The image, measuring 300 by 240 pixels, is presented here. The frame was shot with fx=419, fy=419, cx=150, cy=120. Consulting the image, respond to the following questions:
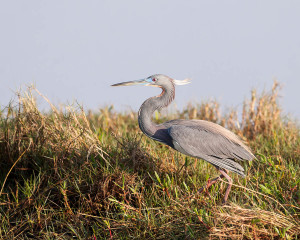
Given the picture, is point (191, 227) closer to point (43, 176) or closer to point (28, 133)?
point (43, 176)

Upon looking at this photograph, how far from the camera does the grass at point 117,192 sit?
3717mm

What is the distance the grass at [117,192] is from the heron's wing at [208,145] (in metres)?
0.34

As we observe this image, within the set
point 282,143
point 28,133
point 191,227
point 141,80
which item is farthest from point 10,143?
point 282,143

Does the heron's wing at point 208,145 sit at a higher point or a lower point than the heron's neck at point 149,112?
lower

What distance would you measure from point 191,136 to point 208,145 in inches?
9.7

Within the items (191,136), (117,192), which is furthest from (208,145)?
(117,192)

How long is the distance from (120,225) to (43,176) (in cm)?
139

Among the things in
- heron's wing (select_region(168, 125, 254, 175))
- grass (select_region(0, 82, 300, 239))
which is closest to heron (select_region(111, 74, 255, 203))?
heron's wing (select_region(168, 125, 254, 175))

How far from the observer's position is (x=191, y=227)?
12.5 ft

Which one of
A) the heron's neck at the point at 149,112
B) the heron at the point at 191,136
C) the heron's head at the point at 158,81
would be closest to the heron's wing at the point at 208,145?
the heron at the point at 191,136

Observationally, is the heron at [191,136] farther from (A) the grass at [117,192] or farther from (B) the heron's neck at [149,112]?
(A) the grass at [117,192]

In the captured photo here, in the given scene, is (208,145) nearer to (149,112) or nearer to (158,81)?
(149,112)

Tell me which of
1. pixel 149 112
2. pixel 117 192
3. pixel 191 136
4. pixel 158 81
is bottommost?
pixel 117 192

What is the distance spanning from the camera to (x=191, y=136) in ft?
15.0
